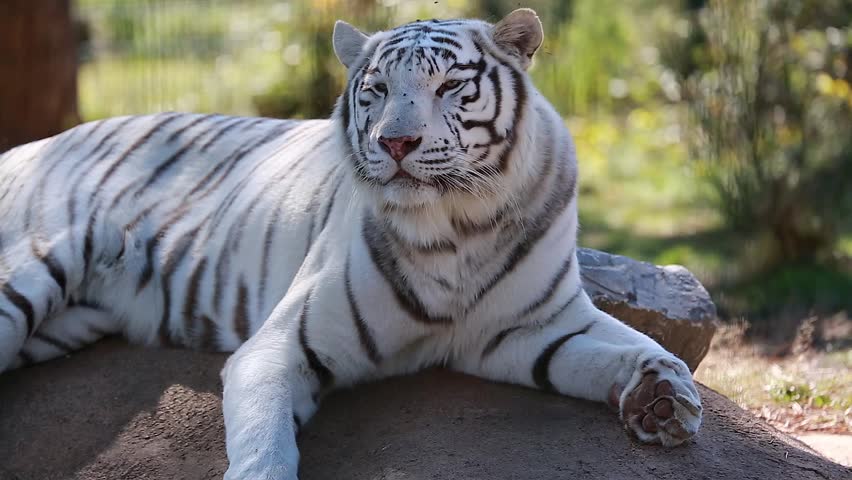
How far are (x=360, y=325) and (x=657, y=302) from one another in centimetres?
126

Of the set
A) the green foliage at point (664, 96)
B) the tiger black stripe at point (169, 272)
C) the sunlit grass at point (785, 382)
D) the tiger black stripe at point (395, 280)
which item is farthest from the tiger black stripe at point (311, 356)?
the green foliage at point (664, 96)

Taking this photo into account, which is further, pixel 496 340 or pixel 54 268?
pixel 54 268

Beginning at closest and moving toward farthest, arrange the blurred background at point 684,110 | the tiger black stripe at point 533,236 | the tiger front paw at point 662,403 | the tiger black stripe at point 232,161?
the tiger front paw at point 662,403 → the tiger black stripe at point 533,236 → the tiger black stripe at point 232,161 → the blurred background at point 684,110

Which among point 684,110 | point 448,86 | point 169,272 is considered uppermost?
point 448,86

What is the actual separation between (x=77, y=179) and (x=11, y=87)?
113 inches

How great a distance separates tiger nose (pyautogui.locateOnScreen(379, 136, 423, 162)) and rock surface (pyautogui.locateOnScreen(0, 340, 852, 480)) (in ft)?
2.35

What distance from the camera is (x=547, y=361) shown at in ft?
9.43

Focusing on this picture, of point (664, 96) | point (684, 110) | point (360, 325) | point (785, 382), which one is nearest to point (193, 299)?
point (360, 325)

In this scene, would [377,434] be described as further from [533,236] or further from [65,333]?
[65,333]

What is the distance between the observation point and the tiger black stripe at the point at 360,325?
2832mm

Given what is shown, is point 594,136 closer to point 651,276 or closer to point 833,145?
point 833,145

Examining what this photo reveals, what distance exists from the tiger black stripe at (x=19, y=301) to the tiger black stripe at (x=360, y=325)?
3.79ft

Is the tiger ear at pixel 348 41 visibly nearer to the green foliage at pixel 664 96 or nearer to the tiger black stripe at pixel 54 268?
the tiger black stripe at pixel 54 268

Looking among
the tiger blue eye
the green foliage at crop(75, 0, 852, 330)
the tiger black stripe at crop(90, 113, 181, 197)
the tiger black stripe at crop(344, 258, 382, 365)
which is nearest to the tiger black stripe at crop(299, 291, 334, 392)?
the tiger black stripe at crop(344, 258, 382, 365)
